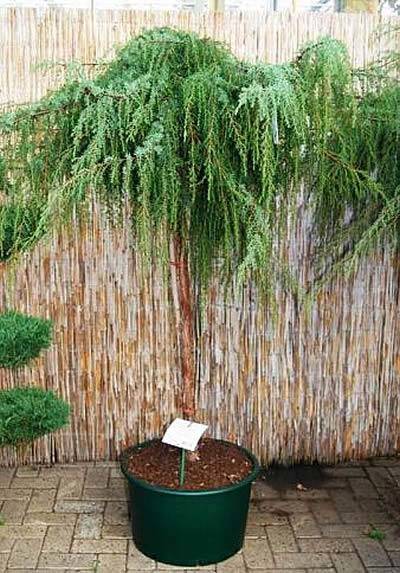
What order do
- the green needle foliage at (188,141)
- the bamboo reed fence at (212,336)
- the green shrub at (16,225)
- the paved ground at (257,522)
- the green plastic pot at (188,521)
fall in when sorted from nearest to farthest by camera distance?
the green needle foliage at (188,141), the green shrub at (16,225), the green plastic pot at (188,521), the paved ground at (257,522), the bamboo reed fence at (212,336)

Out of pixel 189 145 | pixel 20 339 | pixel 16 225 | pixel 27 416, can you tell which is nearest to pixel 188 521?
pixel 27 416

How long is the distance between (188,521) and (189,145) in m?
1.32

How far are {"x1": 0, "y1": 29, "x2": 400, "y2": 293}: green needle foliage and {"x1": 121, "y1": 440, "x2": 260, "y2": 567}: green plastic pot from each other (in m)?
0.77

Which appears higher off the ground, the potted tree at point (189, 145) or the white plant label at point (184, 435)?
the potted tree at point (189, 145)

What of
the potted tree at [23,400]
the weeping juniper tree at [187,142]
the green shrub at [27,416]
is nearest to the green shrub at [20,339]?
the potted tree at [23,400]

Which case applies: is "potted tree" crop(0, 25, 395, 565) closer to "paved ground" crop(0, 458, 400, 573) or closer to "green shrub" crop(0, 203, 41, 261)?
"green shrub" crop(0, 203, 41, 261)

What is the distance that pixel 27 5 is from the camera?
3176 millimetres

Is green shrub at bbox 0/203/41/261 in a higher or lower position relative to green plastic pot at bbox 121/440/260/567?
higher

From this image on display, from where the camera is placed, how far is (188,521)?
2.66 m

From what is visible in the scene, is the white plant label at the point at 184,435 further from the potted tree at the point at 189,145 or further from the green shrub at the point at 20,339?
the green shrub at the point at 20,339

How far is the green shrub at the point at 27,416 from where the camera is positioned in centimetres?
268

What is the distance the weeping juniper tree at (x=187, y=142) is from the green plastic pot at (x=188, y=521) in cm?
78

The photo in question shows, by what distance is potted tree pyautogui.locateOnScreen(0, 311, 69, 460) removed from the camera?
2666 millimetres

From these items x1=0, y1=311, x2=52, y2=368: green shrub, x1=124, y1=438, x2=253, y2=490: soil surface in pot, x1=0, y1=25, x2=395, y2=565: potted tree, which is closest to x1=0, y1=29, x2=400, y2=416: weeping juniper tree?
x1=0, y1=25, x2=395, y2=565: potted tree
